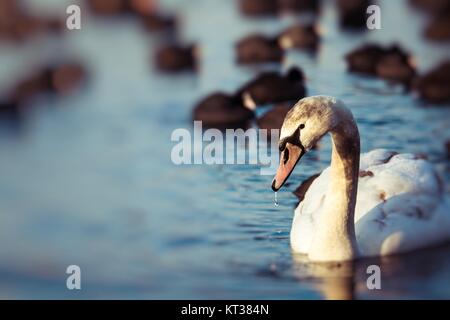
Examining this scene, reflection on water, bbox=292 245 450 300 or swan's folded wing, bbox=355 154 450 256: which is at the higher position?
swan's folded wing, bbox=355 154 450 256

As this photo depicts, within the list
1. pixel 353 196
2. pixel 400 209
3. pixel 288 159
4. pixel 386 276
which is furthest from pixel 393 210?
pixel 288 159

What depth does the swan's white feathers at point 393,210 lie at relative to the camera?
30.6ft

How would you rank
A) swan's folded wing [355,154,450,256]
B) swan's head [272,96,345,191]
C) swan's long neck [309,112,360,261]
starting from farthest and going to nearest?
swan's folded wing [355,154,450,256] < swan's long neck [309,112,360,261] < swan's head [272,96,345,191]

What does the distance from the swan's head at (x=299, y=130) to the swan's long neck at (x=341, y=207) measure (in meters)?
0.27

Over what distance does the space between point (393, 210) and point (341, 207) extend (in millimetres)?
466

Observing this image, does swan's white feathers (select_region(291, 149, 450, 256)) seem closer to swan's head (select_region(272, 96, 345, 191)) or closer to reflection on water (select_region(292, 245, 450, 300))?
reflection on water (select_region(292, 245, 450, 300))

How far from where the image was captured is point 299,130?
874 centimetres

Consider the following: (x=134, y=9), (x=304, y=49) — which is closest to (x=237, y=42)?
(x=304, y=49)

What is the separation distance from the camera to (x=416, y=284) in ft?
29.2

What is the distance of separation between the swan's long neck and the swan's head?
0.27 meters

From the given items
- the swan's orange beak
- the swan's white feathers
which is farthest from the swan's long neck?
the swan's orange beak

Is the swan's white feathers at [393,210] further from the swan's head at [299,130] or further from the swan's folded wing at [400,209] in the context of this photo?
the swan's head at [299,130]

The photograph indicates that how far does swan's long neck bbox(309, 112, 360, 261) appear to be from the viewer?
9.04 m

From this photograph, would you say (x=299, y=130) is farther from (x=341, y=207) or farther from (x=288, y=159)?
(x=341, y=207)
